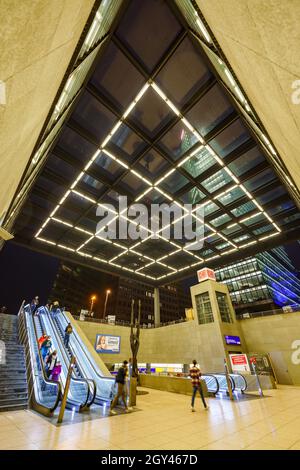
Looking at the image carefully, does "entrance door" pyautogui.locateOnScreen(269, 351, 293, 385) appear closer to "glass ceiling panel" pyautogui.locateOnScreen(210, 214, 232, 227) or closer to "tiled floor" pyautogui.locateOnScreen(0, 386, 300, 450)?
A: "glass ceiling panel" pyautogui.locateOnScreen(210, 214, 232, 227)

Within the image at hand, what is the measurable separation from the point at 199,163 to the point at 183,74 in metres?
4.66

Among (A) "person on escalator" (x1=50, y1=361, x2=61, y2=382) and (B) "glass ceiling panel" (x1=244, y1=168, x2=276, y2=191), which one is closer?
(A) "person on escalator" (x1=50, y1=361, x2=61, y2=382)

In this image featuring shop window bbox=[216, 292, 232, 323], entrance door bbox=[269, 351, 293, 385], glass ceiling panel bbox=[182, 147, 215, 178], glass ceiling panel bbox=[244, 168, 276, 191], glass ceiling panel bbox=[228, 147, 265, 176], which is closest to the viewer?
glass ceiling panel bbox=[228, 147, 265, 176]

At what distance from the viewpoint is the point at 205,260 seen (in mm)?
22891

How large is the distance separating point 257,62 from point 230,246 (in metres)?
19.4

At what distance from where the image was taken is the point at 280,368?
16125mm

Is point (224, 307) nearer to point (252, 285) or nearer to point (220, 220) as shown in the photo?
point (220, 220)

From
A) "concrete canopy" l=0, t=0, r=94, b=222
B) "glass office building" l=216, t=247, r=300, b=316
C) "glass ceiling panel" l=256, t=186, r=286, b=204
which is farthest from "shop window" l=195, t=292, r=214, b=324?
"glass office building" l=216, t=247, r=300, b=316

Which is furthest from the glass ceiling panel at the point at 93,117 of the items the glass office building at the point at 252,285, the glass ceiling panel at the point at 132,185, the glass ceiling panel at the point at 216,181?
the glass office building at the point at 252,285

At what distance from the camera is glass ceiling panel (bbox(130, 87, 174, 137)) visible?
9.72 meters

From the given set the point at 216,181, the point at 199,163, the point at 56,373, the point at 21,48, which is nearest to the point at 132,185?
the point at 199,163

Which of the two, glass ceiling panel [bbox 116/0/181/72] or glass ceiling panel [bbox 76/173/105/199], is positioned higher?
glass ceiling panel [bbox 116/0/181/72]

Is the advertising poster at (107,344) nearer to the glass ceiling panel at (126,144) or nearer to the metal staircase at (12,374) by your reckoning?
the metal staircase at (12,374)

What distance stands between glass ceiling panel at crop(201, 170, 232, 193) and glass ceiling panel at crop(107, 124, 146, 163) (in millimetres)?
4800
